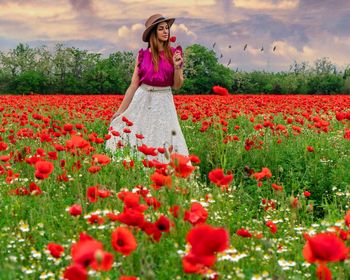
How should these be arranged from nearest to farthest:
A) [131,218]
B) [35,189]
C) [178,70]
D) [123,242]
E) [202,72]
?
[123,242] → [131,218] → [35,189] → [178,70] → [202,72]

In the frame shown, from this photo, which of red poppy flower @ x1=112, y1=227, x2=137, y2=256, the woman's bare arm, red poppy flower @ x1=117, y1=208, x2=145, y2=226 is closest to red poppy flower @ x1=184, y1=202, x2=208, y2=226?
red poppy flower @ x1=117, y1=208, x2=145, y2=226

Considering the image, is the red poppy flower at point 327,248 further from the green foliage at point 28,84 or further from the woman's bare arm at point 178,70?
the green foliage at point 28,84

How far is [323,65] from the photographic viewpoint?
5284cm

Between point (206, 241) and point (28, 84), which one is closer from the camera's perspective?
point (206, 241)

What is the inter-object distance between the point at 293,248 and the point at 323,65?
51231 millimetres

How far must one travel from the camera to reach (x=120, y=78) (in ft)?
103

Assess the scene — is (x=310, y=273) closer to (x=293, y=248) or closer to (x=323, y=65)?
(x=293, y=248)

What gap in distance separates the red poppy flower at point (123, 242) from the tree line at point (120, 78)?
27863 mm

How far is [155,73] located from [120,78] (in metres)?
24.6

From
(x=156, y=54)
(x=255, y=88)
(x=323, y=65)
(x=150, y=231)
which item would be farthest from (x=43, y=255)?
(x=323, y=65)

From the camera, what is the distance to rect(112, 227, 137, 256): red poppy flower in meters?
2.11

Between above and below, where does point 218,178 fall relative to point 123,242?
above

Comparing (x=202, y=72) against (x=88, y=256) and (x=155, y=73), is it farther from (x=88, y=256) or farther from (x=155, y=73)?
(x=88, y=256)

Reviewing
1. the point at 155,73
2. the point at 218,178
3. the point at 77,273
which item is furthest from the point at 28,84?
the point at 77,273
